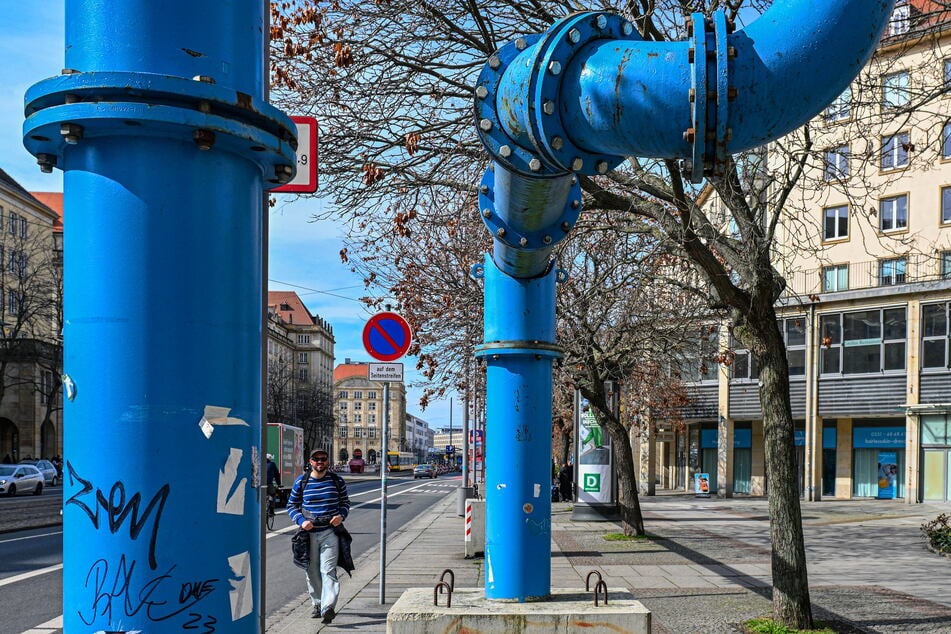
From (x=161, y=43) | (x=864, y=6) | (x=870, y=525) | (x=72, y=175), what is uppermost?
(x=864, y=6)

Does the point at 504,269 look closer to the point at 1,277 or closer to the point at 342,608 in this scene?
the point at 342,608

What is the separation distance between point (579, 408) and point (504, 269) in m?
18.2

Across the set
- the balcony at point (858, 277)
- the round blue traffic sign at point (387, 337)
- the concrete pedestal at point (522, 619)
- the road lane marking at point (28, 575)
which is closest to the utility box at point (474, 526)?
the round blue traffic sign at point (387, 337)

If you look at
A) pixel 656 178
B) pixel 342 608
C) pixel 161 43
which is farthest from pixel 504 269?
pixel 342 608

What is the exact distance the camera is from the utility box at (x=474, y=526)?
14.8m

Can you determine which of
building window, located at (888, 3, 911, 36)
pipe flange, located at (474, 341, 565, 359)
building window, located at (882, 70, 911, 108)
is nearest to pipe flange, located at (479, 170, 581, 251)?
pipe flange, located at (474, 341, 565, 359)

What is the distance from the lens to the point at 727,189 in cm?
962

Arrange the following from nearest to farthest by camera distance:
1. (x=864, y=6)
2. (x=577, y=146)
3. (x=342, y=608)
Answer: (x=864, y=6) → (x=577, y=146) → (x=342, y=608)

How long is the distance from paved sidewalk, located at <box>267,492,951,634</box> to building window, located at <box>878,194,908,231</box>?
14.8 m

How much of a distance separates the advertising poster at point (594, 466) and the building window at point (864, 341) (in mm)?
15226

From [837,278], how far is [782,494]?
3164 centimetres

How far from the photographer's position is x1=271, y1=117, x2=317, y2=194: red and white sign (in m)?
3.31

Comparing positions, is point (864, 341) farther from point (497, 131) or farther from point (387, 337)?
point (497, 131)

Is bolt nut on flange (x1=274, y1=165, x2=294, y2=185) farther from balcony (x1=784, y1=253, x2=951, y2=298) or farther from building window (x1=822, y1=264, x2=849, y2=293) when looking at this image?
building window (x1=822, y1=264, x2=849, y2=293)
